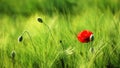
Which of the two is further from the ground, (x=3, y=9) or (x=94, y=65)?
(x=3, y=9)

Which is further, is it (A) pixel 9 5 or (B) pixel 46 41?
(A) pixel 9 5

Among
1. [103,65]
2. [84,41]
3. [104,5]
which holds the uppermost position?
[104,5]

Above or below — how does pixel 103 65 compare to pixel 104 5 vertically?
below

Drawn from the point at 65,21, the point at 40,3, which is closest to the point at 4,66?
the point at 65,21

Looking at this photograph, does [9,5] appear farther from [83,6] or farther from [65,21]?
[65,21]

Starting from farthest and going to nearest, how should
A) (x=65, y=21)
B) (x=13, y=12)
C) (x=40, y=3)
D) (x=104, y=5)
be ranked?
(x=13, y=12)
(x=40, y=3)
(x=104, y=5)
(x=65, y=21)

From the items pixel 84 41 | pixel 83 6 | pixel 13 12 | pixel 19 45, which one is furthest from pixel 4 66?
pixel 13 12

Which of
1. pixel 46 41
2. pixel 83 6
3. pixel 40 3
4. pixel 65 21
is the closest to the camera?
pixel 46 41

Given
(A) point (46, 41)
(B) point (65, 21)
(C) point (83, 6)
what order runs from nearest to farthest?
(A) point (46, 41)
(B) point (65, 21)
(C) point (83, 6)

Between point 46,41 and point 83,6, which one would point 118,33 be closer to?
point 46,41
